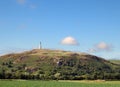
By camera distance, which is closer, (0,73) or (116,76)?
(0,73)

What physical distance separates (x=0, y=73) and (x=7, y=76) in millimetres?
4115

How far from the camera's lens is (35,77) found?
14425 cm

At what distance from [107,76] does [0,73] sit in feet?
208

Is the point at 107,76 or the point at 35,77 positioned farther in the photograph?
the point at 107,76

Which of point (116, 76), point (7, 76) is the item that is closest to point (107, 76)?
point (116, 76)

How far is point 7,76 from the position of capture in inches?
5472

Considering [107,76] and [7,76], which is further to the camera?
[107,76]

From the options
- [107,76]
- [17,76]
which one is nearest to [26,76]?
[17,76]

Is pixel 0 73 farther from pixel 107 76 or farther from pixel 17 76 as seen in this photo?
pixel 107 76

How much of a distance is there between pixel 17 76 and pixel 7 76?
4879 millimetres

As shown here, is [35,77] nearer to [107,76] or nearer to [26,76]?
[26,76]

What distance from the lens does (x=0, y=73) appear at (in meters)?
136

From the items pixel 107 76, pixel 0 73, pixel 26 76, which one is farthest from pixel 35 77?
pixel 107 76

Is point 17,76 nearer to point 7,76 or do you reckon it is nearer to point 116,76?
point 7,76
